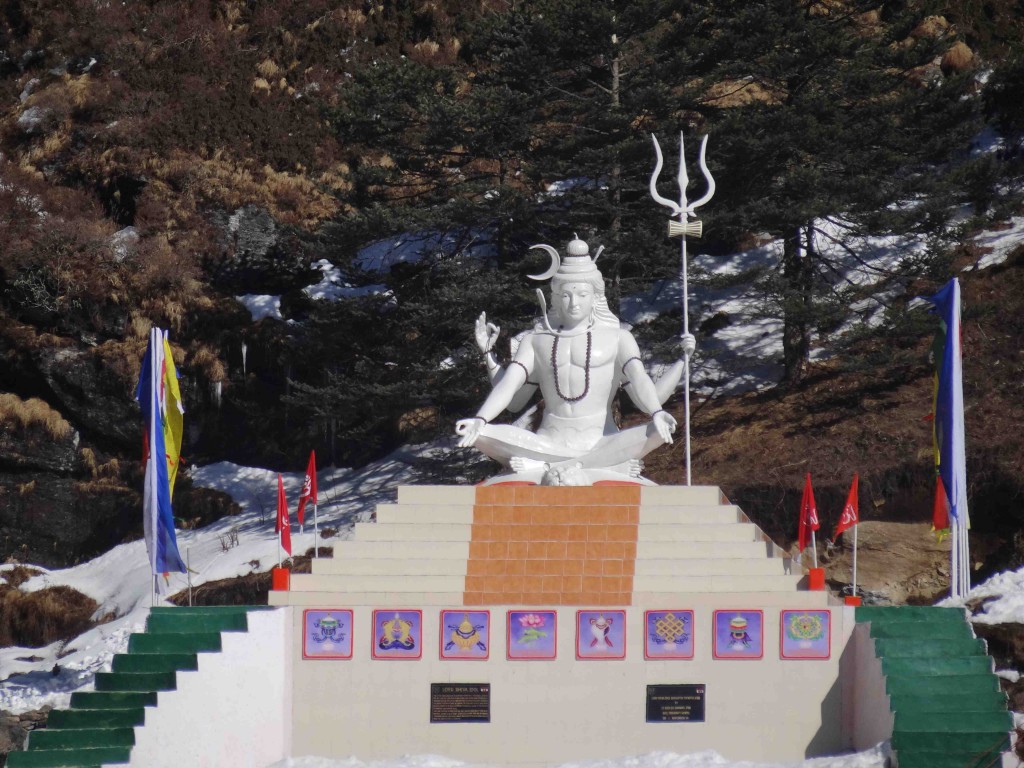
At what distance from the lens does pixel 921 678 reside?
19234 millimetres

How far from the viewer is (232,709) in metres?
19.8

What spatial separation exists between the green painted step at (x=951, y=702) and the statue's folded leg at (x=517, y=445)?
521cm

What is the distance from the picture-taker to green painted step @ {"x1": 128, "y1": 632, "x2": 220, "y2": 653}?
65.8 ft

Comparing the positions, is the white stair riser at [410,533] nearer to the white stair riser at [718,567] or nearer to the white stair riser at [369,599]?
the white stair riser at [369,599]

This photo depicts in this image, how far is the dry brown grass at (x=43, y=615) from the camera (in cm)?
3209

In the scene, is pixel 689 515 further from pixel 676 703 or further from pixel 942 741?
pixel 942 741

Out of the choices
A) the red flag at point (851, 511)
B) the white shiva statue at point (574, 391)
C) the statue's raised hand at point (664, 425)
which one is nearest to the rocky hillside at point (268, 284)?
the red flag at point (851, 511)

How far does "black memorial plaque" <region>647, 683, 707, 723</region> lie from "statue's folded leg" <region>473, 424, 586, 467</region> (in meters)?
3.36

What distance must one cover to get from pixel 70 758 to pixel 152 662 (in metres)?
1.42

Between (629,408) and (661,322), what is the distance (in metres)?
3.16

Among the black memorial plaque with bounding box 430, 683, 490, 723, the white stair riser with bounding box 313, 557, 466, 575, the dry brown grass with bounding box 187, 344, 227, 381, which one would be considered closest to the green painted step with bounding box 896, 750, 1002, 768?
the black memorial plaque with bounding box 430, 683, 490, 723

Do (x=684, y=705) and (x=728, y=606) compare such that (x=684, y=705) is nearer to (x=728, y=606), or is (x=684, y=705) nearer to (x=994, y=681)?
(x=728, y=606)

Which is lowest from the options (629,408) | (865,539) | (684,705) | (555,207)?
(684,705)


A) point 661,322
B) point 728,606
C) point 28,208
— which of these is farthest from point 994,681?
point 28,208
